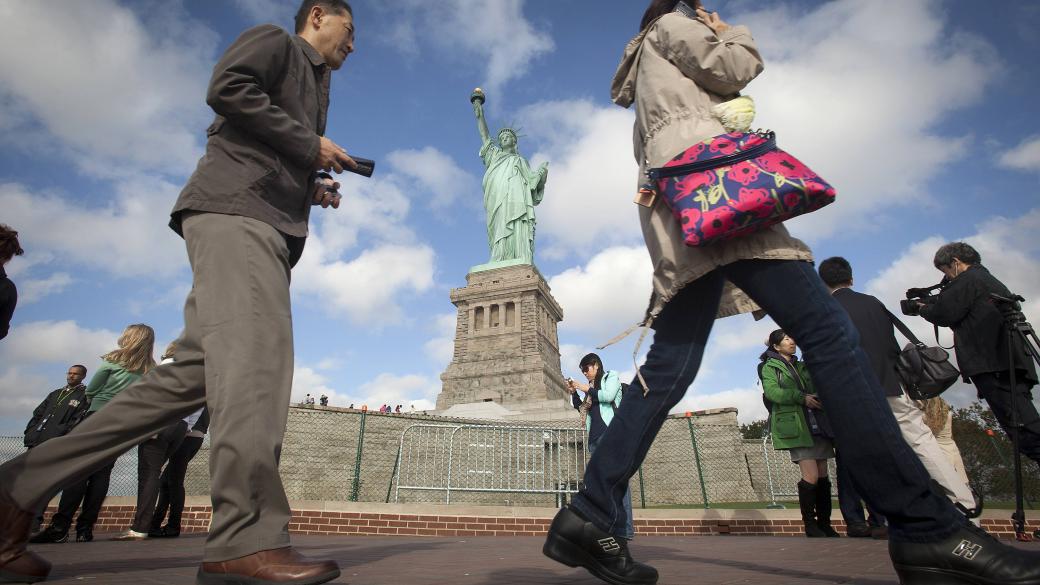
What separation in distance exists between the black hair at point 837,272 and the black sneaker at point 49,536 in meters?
6.68

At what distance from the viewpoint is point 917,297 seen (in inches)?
191

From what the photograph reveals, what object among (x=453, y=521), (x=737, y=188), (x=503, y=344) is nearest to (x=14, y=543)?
(x=737, y=188)

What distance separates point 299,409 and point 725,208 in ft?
56.9

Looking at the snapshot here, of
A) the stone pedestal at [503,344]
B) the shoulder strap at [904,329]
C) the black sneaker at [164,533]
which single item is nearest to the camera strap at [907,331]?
the shoulder strap at [904,329]

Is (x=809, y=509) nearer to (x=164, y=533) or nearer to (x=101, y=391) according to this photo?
(x=164, y=533)

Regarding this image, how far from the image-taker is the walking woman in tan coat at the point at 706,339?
179 cm

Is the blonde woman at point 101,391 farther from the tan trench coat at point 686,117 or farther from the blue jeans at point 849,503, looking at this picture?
the blue jeans at point 849,503

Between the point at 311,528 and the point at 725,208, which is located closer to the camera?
the point at 725,208

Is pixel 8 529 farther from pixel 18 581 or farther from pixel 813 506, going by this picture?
pixel 813 506

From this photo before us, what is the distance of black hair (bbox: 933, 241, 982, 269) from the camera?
4711mm

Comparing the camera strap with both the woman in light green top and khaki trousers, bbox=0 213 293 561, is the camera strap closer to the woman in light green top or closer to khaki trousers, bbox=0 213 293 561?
khaki trousers, bbox=0 213 293 561

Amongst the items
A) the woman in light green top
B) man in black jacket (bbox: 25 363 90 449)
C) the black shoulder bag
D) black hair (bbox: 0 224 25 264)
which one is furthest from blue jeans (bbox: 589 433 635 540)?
man in black jacket (bbox: 25 363 90 449)

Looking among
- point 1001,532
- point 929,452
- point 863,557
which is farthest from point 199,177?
point 1001,532

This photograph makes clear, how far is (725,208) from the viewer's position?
78.0 inches
